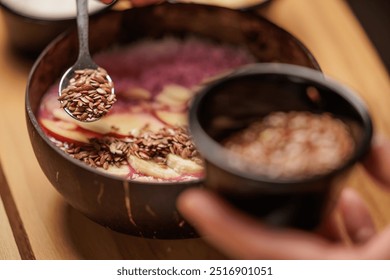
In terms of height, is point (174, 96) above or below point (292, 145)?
below

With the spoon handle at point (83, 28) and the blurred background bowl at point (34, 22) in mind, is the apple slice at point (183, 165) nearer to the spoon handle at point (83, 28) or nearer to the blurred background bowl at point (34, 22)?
the spoon handle at point (83, 28)

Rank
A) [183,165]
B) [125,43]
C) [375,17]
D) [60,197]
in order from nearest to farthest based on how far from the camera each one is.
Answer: [183,165], [60,197], [125,43], [375,17]

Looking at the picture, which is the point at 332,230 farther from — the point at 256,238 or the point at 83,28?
the point at 83,28

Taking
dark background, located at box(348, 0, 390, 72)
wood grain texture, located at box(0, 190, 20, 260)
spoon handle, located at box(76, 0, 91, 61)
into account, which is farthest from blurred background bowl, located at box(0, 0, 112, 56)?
dark background, located at box(348, 0, 390, 72)

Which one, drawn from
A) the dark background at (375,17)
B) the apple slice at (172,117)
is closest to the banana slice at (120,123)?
the apple slice at (172,117)

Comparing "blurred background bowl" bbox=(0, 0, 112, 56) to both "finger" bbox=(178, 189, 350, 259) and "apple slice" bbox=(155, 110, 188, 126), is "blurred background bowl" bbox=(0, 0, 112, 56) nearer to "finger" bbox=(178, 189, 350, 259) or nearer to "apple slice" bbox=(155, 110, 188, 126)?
"apple slice" bbox=(155, 110, 188, 126)

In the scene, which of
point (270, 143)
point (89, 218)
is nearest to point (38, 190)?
point (89, 218)

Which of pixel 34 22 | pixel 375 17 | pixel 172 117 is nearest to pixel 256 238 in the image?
pixel 172 117
